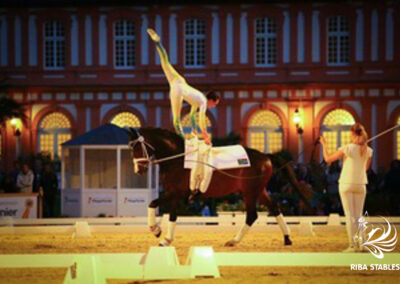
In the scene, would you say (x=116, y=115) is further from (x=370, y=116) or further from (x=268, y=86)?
(x=370, y=116)

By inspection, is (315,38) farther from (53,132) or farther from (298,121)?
(53,132)

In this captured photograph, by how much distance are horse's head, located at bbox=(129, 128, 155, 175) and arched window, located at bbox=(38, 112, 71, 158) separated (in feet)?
77.0

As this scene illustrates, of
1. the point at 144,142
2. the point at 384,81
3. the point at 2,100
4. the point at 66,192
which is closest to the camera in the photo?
the point at 144,142

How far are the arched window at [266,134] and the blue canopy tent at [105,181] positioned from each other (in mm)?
11964

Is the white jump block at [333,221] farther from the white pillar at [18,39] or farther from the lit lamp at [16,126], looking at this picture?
the white pillar at [18,39]

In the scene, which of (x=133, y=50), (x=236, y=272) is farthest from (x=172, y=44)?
(x=236, y=272)

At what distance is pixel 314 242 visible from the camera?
16875mm

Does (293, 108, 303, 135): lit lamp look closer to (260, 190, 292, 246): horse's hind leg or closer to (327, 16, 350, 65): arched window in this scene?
(327, 16, 350, 65): arched window

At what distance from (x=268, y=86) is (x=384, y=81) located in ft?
14.9

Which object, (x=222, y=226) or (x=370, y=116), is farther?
(x=370, y=116)

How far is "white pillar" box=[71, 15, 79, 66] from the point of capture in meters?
39.1

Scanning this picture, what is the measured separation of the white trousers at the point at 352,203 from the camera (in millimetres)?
13625

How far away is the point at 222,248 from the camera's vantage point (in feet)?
50.2

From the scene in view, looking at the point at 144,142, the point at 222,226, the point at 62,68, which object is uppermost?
the point at 62,68
